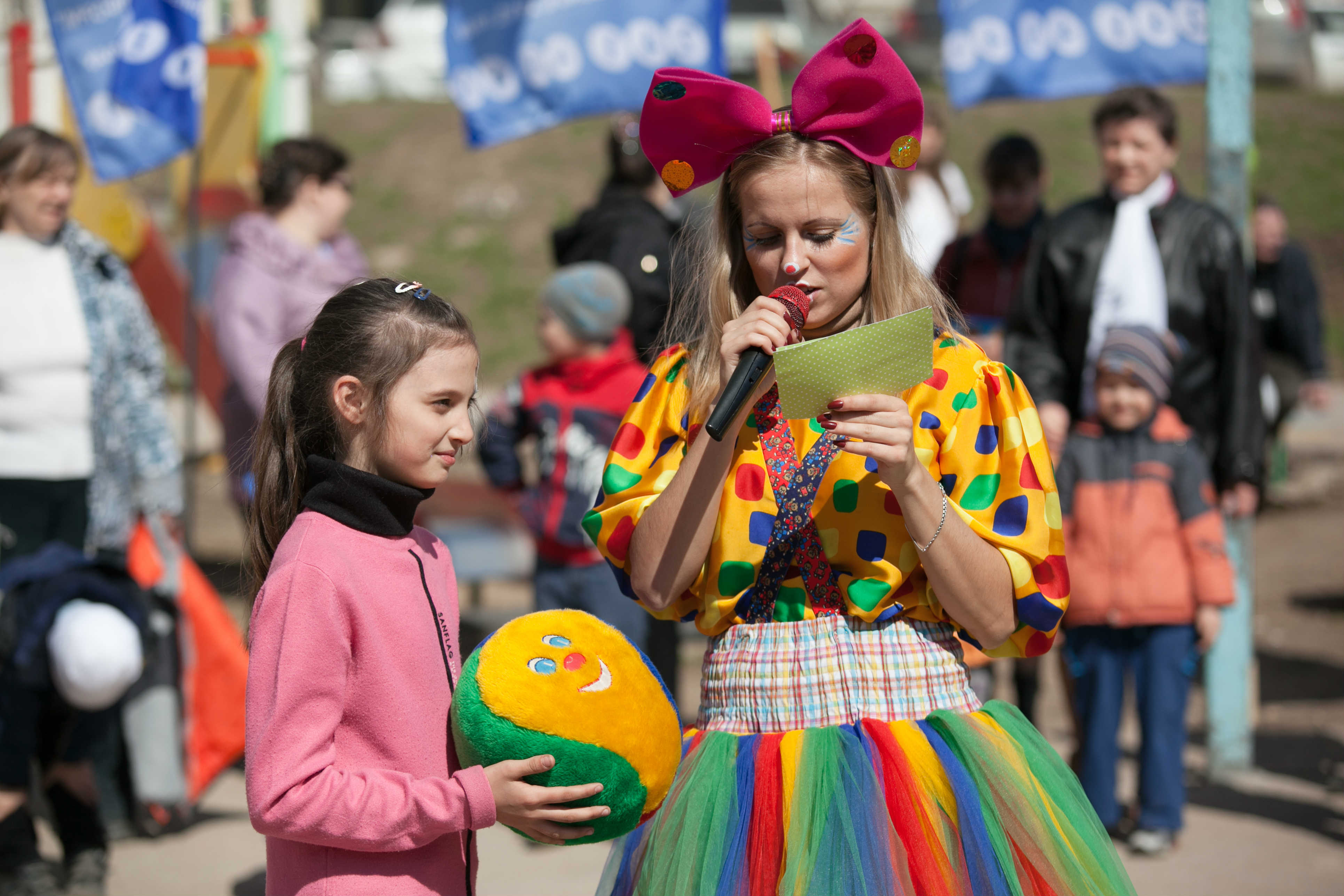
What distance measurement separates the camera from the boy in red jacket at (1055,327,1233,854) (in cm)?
446

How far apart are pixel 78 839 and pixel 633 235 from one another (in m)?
2.88

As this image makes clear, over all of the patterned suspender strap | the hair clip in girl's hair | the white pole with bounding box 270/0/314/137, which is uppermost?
the white pole with bounding box 270/0/314/137

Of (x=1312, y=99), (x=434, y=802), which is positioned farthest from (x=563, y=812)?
(x=1312, y=99)

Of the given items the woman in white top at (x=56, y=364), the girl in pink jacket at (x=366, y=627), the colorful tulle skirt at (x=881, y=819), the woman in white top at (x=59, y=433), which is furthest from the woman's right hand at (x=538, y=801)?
the woman in white top at (x=56, y=364)

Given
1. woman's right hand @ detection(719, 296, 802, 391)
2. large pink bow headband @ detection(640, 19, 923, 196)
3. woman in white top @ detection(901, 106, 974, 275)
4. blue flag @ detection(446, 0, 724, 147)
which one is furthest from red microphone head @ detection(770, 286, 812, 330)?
blue flag @ detection(446, 0, 724, 147)

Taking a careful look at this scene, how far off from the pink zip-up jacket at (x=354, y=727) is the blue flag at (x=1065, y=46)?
14.4 feet

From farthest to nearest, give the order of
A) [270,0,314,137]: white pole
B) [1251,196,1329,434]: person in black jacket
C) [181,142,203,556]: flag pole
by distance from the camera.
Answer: [270,0,314,137]: white pole
[1251,196,1329,434]: person in black jacket
[181,142,203,556]: flag pole

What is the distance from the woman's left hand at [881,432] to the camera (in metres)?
1.98

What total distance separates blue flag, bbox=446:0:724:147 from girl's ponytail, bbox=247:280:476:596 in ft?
13.7

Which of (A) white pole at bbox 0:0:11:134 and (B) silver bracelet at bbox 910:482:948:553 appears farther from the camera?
(A) white pole at bbox 0:0:11:134

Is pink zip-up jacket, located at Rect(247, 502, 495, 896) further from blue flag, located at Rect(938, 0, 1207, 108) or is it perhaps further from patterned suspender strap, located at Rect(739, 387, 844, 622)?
blue flag, located at Rect(938, 0, 1207, 108)

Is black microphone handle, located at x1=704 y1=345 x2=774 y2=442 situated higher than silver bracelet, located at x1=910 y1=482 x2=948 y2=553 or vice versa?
black microphone handle, located at x1=704 y1=345 x2=774 y2=442

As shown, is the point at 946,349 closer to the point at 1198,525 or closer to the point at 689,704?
the point at 1198,525

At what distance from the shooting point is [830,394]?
200cm
